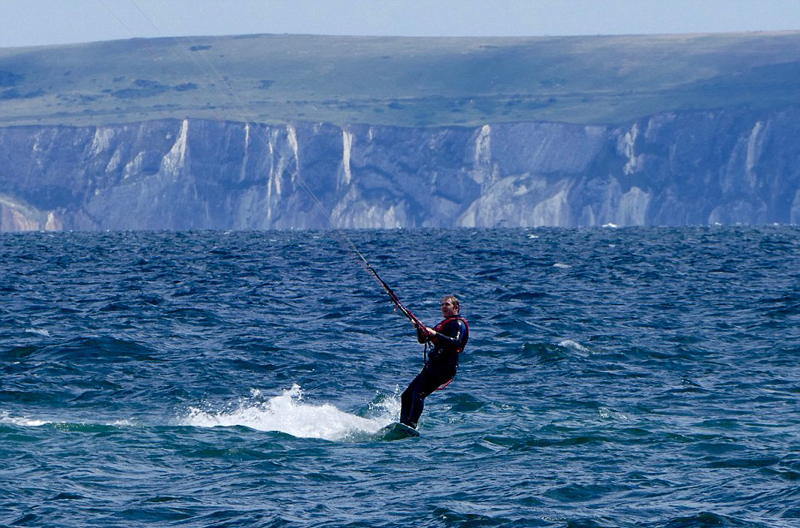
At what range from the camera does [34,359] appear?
26.1m

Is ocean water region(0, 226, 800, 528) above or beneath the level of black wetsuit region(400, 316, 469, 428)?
beneath

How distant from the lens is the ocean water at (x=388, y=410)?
14008mm

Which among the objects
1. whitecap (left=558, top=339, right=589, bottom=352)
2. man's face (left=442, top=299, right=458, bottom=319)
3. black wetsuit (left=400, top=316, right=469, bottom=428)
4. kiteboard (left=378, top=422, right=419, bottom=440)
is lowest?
kiteboard (left=378, top=422, right=419, bottom=440)

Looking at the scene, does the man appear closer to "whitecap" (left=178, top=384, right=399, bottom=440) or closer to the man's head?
the man's head

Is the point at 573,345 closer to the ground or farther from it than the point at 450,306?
closer to the ground

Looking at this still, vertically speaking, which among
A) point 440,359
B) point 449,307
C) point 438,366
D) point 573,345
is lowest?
point 573,345

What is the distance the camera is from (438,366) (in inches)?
748

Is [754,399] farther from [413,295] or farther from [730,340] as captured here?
[413,295]

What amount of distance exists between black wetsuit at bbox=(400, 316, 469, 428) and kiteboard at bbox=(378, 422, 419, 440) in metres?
0.23

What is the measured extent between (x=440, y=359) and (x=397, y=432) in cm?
137

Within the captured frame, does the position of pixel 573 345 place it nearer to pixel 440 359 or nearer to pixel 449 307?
pixel 440 359

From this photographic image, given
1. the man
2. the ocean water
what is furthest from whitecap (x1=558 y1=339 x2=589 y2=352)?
the man

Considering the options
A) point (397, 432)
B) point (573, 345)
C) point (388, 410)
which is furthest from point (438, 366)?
point (573, 345)

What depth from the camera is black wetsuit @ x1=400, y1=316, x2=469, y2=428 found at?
18.7 meters
